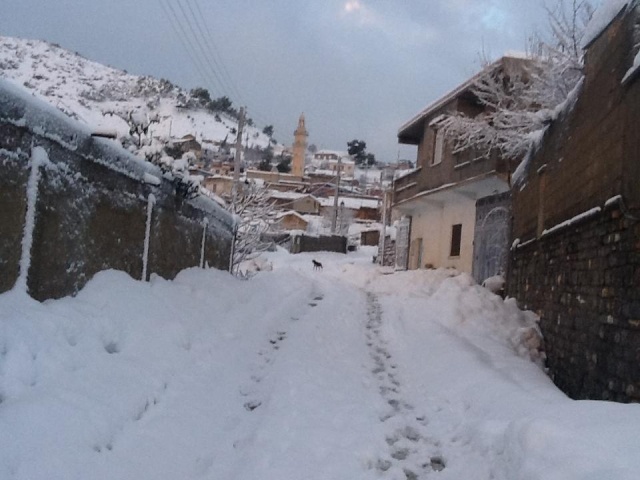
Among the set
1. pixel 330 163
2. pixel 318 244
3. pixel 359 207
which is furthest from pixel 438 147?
pixel 330 163

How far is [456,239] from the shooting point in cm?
2055

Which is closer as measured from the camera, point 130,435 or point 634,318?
point 130,435

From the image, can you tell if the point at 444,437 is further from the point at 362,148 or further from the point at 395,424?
the point at 362,148

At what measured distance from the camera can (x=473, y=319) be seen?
11.1m

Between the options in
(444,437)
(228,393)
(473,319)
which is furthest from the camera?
(473,319)

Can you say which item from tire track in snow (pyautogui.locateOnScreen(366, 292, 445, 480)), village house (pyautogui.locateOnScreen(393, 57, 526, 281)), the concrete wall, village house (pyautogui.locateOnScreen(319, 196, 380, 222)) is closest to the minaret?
village house (pyautogui.locateOnScreen(319, 196, 380, 222))

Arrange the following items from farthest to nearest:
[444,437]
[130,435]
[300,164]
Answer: [300,164] < [444,437] < [130,435]

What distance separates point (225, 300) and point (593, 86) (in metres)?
6.29

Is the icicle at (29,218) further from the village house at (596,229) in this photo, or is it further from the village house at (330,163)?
the village house at (330,163)

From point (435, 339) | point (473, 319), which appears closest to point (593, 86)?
point (435, 339)

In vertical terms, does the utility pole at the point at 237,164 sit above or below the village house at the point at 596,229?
above

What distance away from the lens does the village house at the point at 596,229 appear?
5.68 m

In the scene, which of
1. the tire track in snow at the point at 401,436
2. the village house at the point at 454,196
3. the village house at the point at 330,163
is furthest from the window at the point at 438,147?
the village house at the point at 330,163

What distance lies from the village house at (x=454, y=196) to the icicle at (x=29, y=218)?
12.6 m
